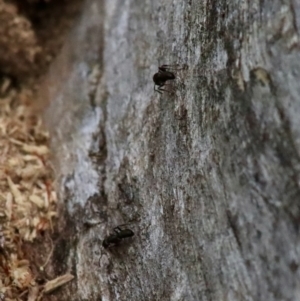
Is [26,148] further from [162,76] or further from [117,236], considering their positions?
[162,76]

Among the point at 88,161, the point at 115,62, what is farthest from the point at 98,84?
the point at 88,161

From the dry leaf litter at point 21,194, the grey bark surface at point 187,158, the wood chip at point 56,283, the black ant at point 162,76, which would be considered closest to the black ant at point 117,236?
the grey bark surface at point 187,158

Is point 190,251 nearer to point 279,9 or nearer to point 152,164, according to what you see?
point 152,164

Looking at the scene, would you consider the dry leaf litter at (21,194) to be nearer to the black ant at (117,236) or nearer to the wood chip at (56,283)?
the wood chip at (56,283)

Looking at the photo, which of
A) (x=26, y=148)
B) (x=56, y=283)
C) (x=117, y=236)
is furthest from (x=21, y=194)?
(x=117, y=236)

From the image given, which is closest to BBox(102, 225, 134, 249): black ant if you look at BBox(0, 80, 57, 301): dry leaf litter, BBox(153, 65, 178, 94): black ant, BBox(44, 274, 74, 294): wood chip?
BBox(44, 274, 74, 294): wood chip

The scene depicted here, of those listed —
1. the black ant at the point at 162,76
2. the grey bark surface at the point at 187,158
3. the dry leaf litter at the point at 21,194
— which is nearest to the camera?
the grey bark surface at the point at 187,158

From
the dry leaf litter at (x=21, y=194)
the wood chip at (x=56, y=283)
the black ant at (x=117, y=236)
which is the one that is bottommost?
the wood chip at (x=56, y=283)
